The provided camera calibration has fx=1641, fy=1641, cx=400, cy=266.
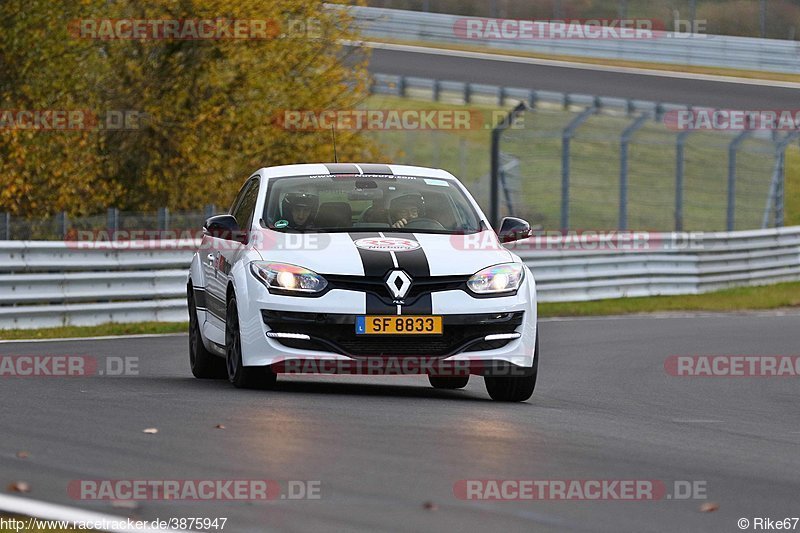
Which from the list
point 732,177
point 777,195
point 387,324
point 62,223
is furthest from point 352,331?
point 777,195

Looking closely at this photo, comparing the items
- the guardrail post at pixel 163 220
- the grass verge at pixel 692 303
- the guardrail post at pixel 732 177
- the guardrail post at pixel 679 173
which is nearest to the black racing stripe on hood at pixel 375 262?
the grass verge at pixel 692 303

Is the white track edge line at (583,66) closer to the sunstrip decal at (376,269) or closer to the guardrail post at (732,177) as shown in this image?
the guardrail post at (732,177)

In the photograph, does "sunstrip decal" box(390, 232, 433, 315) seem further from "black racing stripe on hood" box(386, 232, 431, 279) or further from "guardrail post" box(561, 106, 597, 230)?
"guardrail post" box(561, 106, 597, 230)

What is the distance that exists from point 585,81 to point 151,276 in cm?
2551

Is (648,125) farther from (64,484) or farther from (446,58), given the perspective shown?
(64,484)

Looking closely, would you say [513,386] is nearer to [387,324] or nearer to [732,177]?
[387,324]

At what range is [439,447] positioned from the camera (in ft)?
25.1

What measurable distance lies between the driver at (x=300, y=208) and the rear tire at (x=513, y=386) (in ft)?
5.10

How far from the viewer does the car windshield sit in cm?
1070

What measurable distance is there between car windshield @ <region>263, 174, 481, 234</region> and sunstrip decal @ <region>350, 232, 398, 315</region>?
0.56 metres

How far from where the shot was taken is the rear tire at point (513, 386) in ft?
34.1

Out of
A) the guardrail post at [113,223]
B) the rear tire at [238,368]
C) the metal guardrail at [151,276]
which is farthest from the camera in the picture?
the guardrail post at [113,223]

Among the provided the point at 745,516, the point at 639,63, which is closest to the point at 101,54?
the point at 745,516

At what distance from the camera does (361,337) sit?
986 centimetres
